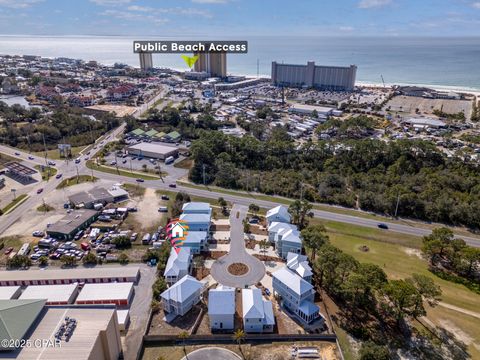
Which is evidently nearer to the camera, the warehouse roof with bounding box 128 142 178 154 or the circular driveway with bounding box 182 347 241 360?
the circular driveway with bounding box 182 347 241 360

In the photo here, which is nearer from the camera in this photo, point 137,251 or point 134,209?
point 137,251

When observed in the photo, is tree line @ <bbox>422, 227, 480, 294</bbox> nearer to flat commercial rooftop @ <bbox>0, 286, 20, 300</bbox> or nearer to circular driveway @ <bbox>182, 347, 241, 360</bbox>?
circular driveway @ <bbox>182, 347, 241, 360</bbox>

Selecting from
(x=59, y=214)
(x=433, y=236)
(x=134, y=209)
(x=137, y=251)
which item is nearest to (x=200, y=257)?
(x=137, y=251)

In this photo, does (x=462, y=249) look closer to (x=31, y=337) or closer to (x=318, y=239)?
(x=318, y=239)

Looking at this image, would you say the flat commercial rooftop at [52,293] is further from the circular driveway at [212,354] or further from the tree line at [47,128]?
the tree line at [47,128]

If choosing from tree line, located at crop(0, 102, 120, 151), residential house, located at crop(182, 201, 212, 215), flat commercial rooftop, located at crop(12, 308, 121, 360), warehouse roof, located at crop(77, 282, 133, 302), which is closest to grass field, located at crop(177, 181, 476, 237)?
residential house, located at crop(182, 201, 212, 215)

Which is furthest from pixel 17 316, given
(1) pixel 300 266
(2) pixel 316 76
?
(2) pixel 316 76

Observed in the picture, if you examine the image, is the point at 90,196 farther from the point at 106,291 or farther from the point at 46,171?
the point at 106,291
